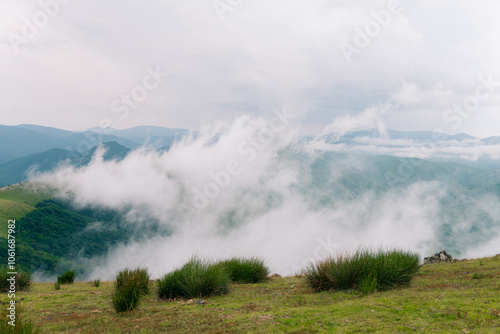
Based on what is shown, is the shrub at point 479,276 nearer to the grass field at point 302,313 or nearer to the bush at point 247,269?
the grass field at point 302,313

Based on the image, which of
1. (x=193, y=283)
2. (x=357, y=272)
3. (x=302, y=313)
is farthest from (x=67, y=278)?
(x=357, y=272)

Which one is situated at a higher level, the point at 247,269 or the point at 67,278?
the point at 247,269

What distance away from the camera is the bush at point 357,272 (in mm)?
9641

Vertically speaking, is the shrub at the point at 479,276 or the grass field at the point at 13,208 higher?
the grass field at the point at 13,208

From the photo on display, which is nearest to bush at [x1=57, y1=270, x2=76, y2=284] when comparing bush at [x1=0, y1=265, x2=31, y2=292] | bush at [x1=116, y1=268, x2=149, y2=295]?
bush at [x1=0, y1=265, x2=31, y2=292]

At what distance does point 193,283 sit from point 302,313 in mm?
4350

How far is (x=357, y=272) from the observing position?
32.0 ft

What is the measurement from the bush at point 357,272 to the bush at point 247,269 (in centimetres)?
452

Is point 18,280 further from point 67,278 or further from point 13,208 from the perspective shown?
point 13,208

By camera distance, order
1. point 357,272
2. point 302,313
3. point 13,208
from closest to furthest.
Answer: point 302,313 → point 357,272 → point 13,208

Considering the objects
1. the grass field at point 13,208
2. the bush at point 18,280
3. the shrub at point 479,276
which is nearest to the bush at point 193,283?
the bush at point 18,280

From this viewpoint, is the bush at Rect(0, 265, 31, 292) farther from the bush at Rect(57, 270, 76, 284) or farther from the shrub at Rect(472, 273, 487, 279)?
the shrub at Rect(472, 273, 487, 279)

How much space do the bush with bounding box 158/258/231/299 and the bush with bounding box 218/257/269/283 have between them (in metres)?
3.41

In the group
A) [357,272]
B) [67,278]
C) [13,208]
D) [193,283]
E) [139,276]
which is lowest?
[67,278]
